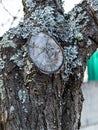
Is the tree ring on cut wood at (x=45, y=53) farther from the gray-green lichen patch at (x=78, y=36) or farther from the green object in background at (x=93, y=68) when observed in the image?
the green object in background at (x=93, y=68)

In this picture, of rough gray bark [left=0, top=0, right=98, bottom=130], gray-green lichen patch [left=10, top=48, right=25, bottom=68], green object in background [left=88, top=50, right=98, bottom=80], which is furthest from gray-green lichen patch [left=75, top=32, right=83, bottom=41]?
green object in background [left=88, top=50, right=98, bottom=80]

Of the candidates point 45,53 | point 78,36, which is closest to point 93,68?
point 78,36

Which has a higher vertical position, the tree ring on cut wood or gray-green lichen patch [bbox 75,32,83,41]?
gray-green lichen patch [bbox 75,32,83,41]

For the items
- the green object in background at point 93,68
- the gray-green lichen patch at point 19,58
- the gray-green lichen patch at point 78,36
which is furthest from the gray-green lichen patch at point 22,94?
the green object in background at point 93,68

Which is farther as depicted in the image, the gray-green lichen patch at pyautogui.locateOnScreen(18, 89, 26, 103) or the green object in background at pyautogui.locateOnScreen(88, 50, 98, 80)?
the green object in background at pyautogui.locateOnScreen(88, 50, 98, 80)

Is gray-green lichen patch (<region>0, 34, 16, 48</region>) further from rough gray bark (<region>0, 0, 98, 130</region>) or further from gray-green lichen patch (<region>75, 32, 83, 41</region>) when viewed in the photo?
gray-green lichen patch (<region>75, 32, 83, 41</region>)

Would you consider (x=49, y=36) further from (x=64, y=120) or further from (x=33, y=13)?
(x=64, y=120)

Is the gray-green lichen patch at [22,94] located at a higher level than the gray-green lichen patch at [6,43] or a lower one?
lower
